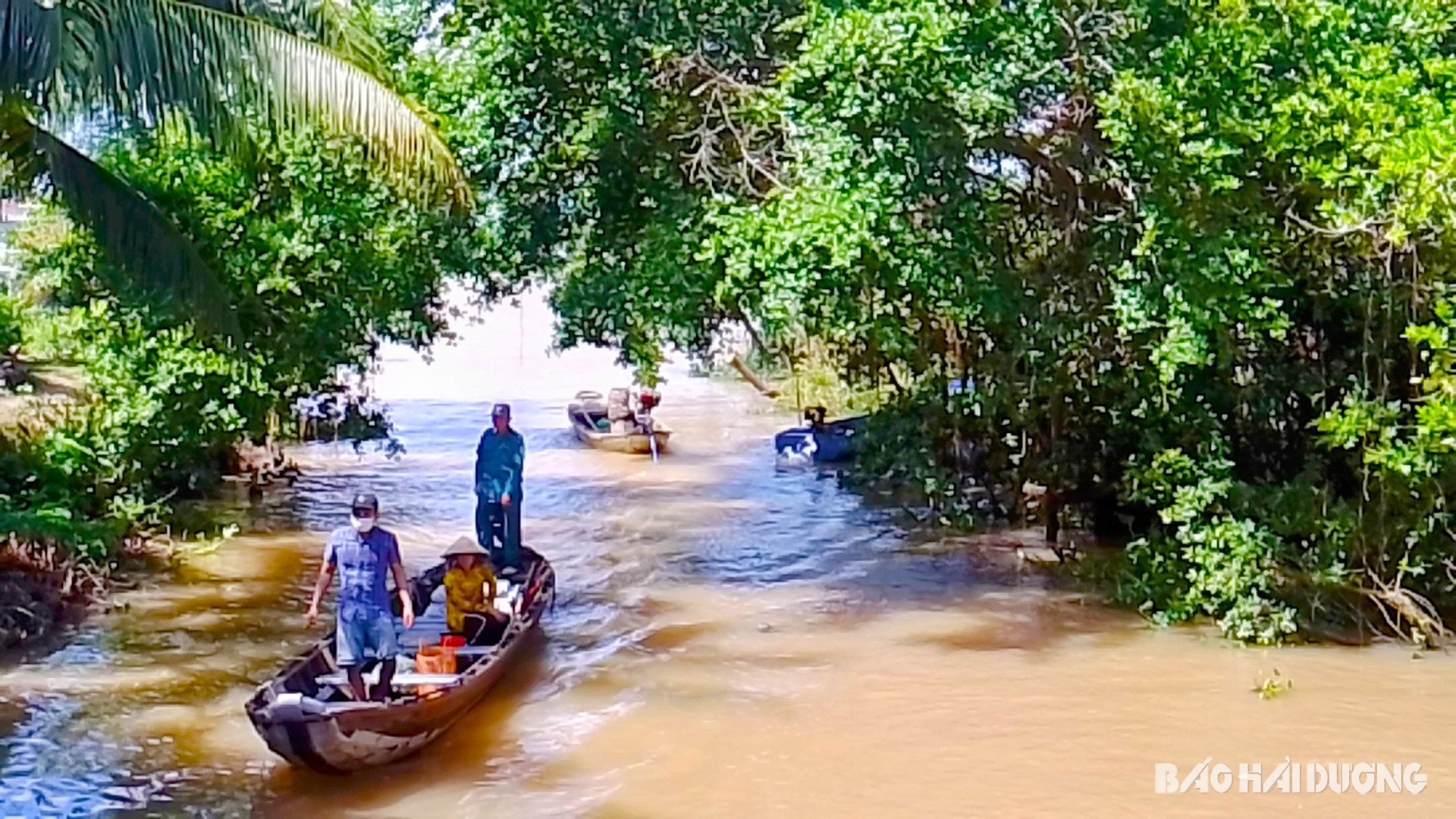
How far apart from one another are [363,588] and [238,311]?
521 centimetres

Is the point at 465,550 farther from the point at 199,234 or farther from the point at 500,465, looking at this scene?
the point at 199,234

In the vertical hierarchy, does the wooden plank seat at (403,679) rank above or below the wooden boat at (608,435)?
below

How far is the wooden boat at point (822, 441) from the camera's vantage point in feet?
70.6

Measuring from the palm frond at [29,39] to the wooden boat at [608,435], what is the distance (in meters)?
16.2

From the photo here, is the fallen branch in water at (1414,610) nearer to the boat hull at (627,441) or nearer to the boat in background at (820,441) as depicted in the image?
the boat in background at (820,441)

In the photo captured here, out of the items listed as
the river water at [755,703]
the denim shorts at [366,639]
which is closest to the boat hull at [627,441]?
the river water at [755,703]

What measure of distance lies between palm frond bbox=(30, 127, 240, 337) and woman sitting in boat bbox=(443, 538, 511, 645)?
101 inches

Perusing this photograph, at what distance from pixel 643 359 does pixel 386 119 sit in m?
4.00

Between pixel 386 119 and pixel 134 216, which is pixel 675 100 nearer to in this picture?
pixel 386 119

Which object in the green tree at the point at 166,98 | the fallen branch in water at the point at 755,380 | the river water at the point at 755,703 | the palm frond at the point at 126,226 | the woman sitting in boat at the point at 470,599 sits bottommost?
the river water at the point at 755,703

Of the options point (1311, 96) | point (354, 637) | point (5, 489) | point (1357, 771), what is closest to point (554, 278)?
point (5, 489)

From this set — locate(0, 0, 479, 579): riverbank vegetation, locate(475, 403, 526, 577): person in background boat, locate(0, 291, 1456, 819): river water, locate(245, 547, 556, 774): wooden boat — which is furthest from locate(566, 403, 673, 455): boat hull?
locate(245, 547, 556, 774): wooden boat

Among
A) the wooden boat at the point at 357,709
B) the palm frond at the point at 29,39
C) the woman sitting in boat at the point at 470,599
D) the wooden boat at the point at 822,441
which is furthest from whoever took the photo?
the wooden boat at the point at 822,441

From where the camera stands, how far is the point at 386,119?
29.7ft
